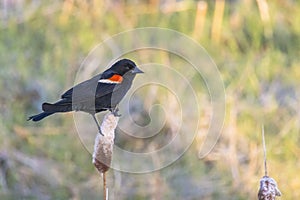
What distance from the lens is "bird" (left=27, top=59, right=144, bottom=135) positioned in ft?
4.61

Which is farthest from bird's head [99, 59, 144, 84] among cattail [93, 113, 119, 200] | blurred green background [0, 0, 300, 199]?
blurred green background [0, 0, 300, 199]

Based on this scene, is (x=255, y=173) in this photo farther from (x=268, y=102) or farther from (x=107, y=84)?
(x=107, y=84)

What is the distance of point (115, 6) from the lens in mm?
4262

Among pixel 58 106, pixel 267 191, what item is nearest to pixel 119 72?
pixel 58 106

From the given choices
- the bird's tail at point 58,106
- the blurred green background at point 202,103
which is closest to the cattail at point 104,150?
the bird's tail at point 58,106

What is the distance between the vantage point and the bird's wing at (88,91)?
1.42 meters

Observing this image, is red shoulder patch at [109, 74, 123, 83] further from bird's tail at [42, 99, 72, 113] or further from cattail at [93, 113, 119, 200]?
cattail at [93, 113, 119, 200]

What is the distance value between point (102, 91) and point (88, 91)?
3 cm

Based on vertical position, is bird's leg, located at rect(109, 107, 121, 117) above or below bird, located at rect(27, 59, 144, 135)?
below

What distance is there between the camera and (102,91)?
4.72 feet

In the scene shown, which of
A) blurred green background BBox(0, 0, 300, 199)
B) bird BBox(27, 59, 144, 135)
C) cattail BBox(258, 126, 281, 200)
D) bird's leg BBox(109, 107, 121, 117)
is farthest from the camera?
blurred green background BBox(0, 0, 300, 199)

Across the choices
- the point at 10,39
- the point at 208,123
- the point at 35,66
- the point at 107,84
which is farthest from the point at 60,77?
the point at 107,84

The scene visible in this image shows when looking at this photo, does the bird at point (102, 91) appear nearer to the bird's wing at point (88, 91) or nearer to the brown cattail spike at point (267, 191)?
the bird's wing at point (88, 91)

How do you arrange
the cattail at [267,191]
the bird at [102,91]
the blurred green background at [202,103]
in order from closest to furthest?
the cattail at [267,191] → the bird at [102,91] → the blurred green background at [202,103]
